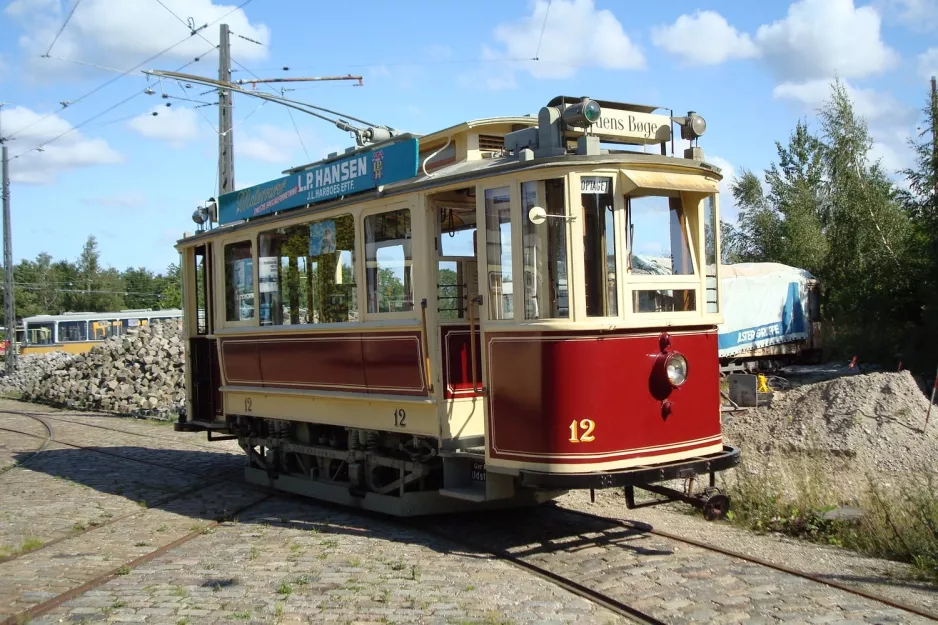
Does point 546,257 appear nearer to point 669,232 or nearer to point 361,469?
point 669,232

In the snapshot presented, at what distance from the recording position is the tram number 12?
6.68 metres

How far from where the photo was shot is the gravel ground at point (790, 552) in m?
6.02

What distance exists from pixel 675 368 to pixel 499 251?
1.63m

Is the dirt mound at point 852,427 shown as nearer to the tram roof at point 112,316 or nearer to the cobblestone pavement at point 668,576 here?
the cobblestone pavement at point 668,576

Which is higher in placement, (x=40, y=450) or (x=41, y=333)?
(x=41, y=333)

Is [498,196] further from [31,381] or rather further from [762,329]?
[31,381]

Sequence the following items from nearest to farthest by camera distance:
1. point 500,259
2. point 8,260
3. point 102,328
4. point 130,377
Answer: point 500,259
point 130,377
point 8,260
point 102,328

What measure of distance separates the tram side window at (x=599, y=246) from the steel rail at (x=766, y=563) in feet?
6.56

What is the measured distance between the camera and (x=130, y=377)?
23125 mm

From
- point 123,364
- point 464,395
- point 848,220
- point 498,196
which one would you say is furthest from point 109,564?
point 848,220

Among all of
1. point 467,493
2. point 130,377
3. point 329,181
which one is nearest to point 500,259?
point 467,493

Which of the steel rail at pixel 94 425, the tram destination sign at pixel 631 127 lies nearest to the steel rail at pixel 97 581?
the tram destination sign at pixel 631 127

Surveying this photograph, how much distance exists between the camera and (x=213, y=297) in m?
11.2

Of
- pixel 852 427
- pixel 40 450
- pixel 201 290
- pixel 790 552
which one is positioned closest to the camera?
pixel 790 552
